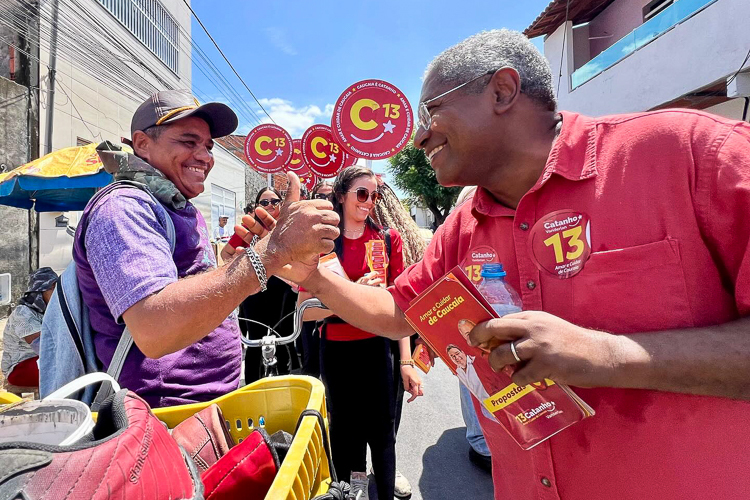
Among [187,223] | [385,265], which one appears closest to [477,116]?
[187,223]

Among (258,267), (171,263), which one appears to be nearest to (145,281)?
(171,263)

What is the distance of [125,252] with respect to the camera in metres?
1.22

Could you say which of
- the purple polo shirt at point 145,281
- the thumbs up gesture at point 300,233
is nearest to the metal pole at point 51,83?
the purple polo shirt at point 145,281

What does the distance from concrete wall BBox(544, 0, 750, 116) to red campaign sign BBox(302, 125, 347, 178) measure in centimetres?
356

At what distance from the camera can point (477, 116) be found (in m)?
1.33

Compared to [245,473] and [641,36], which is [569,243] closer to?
[245,473]

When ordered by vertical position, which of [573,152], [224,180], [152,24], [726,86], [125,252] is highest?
[152,24]

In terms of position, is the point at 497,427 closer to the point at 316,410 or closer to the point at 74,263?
the point at 316,410

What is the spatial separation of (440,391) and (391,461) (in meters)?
2.41

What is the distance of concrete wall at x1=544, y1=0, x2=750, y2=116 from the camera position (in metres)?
6.95

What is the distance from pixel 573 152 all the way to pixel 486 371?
2.19 ft

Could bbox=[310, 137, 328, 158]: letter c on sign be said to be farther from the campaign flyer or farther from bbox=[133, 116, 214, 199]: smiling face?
the campaign flyer

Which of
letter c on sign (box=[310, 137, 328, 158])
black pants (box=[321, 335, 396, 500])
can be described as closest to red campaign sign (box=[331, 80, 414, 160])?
black pants (box=[321, 335, 396, 500])

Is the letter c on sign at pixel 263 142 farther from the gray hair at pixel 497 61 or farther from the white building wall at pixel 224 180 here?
the white building wall at pixel 224 180
